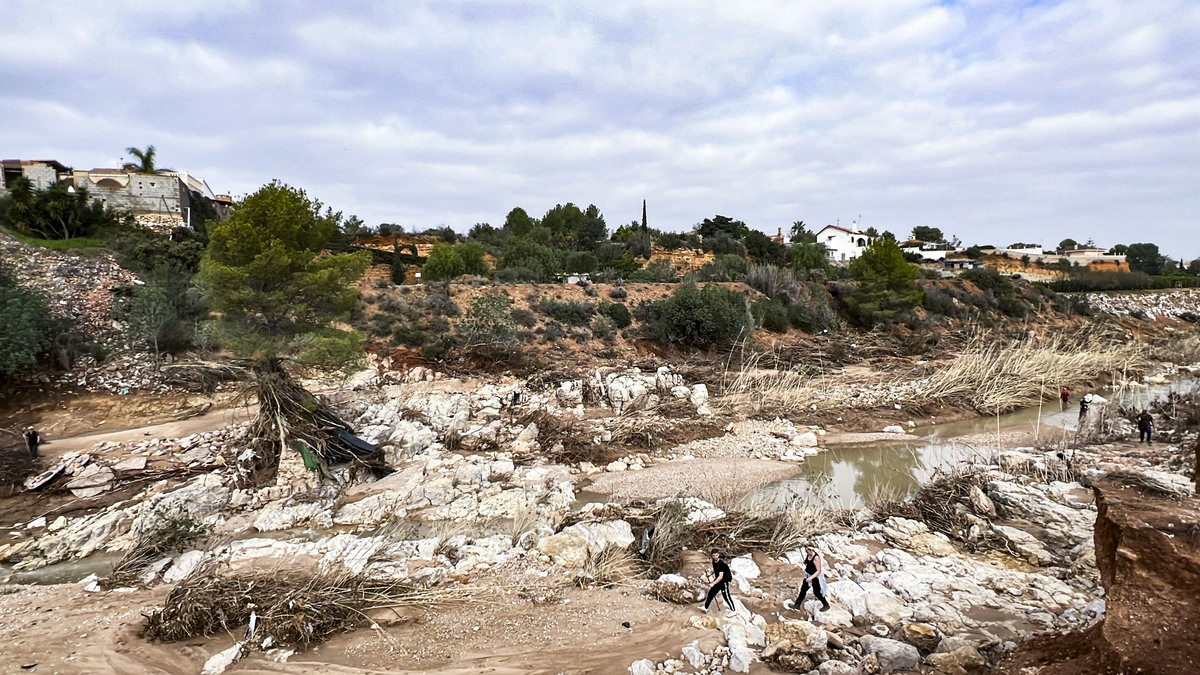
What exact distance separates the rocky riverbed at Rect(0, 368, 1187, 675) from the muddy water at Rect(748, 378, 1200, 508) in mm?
771

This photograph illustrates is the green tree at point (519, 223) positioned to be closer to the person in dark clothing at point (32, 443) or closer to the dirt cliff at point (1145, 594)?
the person in dark clothing at point (32, 443)

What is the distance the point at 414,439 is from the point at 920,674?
12.1 m

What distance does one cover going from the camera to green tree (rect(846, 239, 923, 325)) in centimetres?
3216

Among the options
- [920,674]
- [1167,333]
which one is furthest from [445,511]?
[1167,333]

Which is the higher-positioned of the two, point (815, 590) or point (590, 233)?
point (590, 233)

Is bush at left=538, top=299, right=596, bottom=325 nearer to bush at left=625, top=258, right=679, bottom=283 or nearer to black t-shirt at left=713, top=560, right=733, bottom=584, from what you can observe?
bush at left=625, top=258, right=679, bottom=283

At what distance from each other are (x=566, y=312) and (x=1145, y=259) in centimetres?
9421

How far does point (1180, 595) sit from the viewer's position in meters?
4.06

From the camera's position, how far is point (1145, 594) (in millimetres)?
4191

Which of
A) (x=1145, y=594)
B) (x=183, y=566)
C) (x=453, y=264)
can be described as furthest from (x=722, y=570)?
(x=453, y=264)

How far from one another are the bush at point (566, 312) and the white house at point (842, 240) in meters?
49.9

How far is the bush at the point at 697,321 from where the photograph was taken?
2603 cm

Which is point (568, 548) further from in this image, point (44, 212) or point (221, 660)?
point (44, 212)

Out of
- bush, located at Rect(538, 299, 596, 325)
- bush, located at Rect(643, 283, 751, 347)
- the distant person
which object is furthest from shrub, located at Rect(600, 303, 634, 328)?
the distant person
